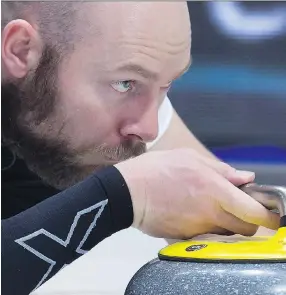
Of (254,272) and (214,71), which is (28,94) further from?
(254,272)

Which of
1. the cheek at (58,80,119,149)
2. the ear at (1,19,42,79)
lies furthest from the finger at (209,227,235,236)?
the ear at (1,19,42,79)

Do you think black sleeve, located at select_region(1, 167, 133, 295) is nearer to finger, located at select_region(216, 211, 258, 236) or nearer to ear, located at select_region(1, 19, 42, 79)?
finger, located at select_region(216, 211, 258, 236)

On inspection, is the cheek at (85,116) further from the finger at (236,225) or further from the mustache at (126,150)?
the finger at (236,225)

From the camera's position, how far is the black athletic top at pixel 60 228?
836 mm

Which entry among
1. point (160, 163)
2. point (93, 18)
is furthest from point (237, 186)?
point (93, 18)

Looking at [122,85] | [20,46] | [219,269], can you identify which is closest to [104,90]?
[122,85]

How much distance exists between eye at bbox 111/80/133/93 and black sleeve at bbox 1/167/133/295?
173 mm

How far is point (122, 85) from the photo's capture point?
99 cm

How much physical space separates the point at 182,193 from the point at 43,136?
278 millimetres

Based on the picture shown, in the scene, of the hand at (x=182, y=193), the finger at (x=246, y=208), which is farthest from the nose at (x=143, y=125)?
the finger at (x=246, y=208)

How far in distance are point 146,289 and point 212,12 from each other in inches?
19.9

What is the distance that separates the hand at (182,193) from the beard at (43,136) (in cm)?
13

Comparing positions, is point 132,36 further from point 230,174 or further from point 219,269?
point 219,269

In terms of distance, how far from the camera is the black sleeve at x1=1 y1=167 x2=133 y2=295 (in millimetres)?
836
